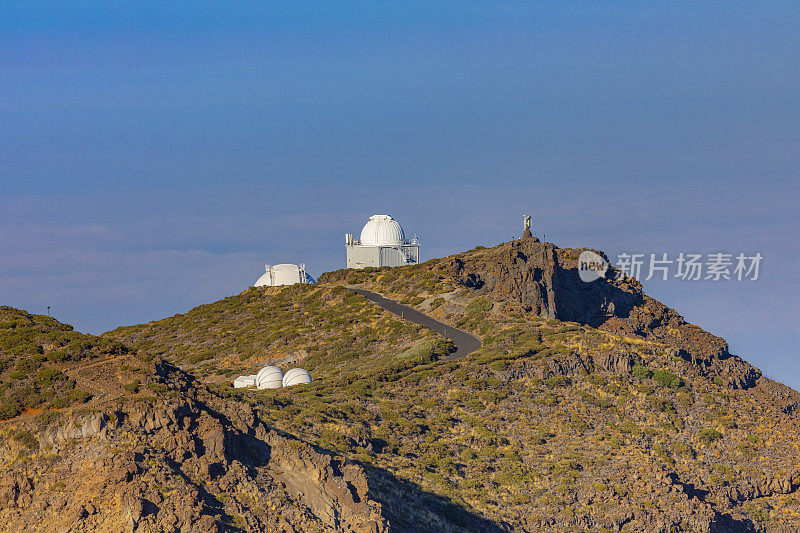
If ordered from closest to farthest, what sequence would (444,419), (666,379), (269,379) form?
(444,419)
(269,379)
(666,379)

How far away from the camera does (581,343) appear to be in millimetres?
74875

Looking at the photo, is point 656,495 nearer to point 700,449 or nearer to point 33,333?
point 700,449

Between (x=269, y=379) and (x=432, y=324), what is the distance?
69.6ft

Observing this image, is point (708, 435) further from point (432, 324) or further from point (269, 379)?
point (269, 379)

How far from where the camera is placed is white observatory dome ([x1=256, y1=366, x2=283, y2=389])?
69.4 m

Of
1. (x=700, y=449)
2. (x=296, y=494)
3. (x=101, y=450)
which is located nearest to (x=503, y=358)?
(x=700, y=449)

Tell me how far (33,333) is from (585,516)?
27634 mm

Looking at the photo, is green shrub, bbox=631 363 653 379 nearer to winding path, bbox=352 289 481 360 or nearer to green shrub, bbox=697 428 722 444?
green shrub, bbox=697 428 722 444

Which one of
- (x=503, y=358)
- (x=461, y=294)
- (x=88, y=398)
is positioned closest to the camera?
(x=88, y=398)

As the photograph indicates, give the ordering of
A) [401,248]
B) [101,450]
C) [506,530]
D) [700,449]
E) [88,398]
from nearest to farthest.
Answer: [101,450], [88,398], [506,530], [700,449], [401,248]

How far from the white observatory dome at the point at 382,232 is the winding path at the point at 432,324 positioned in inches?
577

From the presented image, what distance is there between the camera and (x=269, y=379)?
69938 millimetres

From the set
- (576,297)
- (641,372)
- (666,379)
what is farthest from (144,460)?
(576,297)

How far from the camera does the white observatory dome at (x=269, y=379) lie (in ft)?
228
